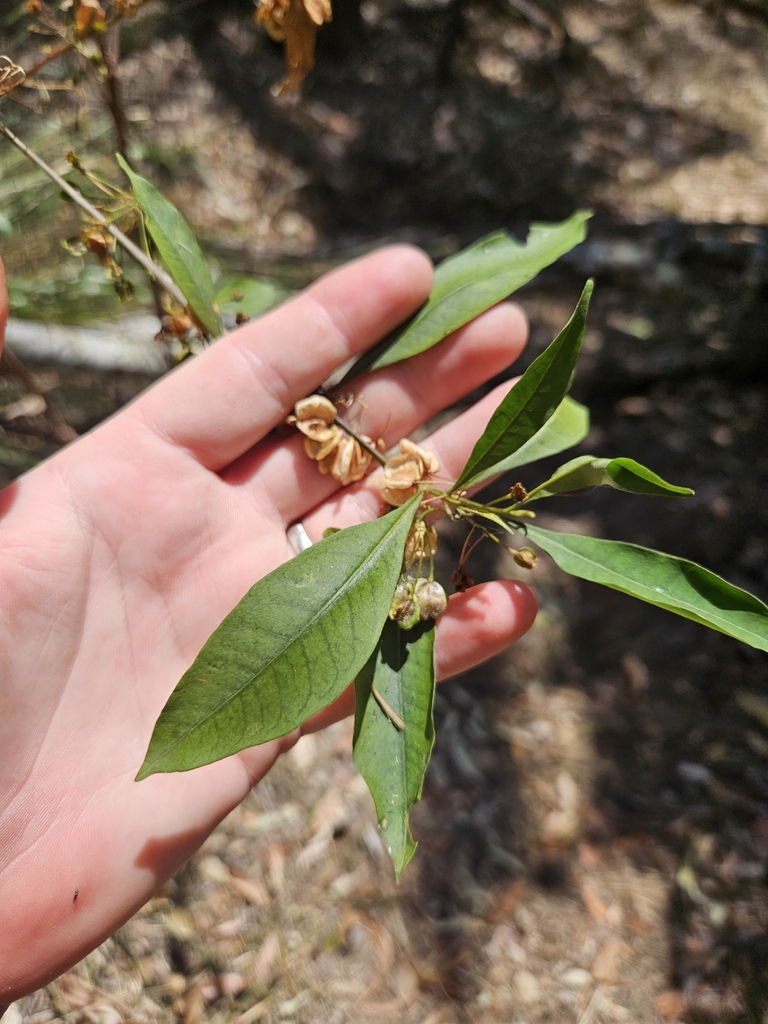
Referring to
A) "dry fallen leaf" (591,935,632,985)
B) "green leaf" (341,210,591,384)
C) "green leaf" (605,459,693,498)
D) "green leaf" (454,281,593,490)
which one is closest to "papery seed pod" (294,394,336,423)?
"green leaf" (341,210,591,384)

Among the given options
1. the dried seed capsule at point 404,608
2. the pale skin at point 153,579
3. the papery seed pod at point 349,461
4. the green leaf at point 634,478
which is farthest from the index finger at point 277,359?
the green leaf at point 634,478

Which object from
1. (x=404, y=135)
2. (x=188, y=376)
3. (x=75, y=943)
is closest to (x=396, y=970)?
(x=75, y=943)

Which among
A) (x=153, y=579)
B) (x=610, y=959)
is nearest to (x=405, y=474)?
(x=153, y=579)

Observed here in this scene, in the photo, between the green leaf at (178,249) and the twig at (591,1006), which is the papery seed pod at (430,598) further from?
the twig at (591,1006)

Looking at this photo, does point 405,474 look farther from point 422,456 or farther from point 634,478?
point 634,478

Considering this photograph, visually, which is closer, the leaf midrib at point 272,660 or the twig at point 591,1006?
the leaf midrib at point 272,660

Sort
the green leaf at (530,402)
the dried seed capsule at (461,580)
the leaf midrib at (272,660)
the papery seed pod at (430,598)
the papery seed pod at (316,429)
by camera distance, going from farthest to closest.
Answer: the papery seed pod at (316,429)
the dried seed capsule at (461,580)
the papery seed pod at (430,598)
the green leaf at (530,402)
the leaf midrib at (272,660)

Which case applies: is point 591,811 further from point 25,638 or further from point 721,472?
point 25,638

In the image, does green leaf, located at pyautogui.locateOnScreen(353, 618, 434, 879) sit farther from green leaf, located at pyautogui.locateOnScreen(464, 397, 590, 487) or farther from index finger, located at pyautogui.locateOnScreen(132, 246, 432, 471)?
index finger, located at pyautogui.locateOnScreen(132, 246, 432, 471)
